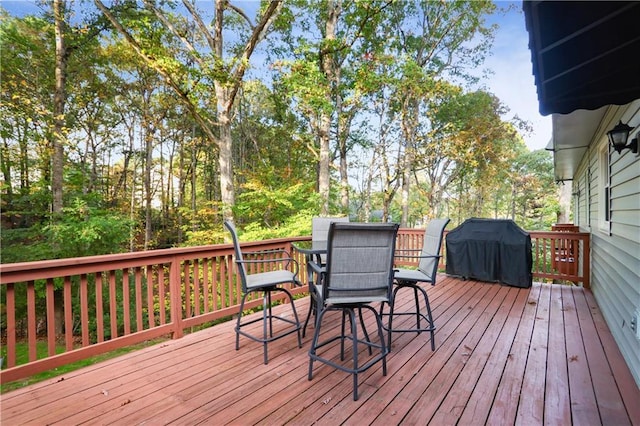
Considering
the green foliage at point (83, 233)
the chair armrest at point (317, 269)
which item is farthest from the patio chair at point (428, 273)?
the green foliage at point (83, 233)

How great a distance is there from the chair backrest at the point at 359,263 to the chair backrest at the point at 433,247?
832 mm

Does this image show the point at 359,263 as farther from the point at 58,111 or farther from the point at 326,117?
the point at 58,111

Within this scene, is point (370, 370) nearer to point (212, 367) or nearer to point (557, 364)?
point (212, 367)

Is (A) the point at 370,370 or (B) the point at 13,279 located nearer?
(B) the point at 13,279

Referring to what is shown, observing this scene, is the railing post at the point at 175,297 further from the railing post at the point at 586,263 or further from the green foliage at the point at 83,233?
the railing post at the point at 586,263

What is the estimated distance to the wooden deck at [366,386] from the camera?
170 cm

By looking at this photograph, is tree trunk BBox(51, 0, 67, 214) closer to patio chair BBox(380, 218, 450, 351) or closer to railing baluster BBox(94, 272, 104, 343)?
railing baluster BBox(94, 272, 104, 343)

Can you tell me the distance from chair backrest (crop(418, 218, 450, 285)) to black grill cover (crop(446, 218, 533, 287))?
2.61 meters

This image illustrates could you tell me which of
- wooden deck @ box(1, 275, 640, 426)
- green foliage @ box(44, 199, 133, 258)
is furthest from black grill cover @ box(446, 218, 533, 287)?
green foliage @ box(44, 199, 133, 258)

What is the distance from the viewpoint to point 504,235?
4.82 meters

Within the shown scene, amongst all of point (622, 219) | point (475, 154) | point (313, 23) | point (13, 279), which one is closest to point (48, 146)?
point (13, 279)

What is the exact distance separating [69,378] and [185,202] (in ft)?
49.3

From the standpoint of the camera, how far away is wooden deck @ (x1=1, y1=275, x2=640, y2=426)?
1704mm

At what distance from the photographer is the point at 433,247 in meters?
2.79
